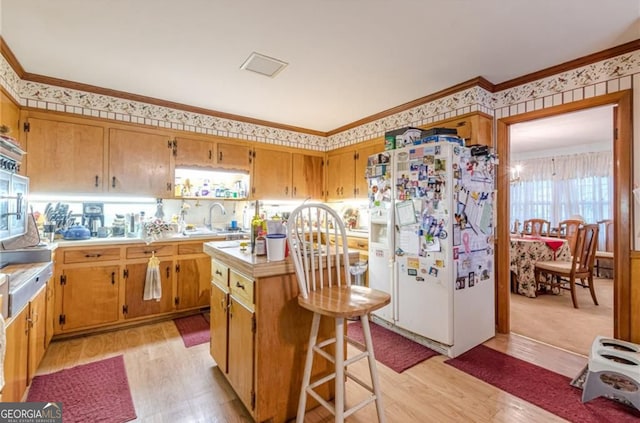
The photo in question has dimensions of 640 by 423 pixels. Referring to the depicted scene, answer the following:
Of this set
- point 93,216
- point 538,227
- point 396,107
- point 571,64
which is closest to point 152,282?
point 93,216

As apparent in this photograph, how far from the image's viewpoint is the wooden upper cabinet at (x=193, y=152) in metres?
3.56

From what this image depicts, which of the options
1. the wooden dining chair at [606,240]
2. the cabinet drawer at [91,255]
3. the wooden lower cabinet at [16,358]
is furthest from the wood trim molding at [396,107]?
the wooden dining chair at [606,240]

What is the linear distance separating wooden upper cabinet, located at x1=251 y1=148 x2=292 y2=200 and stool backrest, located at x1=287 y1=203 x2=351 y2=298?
250 centimetres

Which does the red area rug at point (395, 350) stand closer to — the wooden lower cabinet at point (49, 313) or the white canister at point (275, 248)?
the white canister at point (275, 248)

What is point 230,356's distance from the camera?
191 cm

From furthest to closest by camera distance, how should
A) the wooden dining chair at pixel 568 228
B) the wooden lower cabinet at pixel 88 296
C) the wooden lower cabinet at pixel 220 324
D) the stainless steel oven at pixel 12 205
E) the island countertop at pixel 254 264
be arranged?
the wooden dining chair at pixel 568 228 < the wooden lower cabinet at pixel 88 296 < the wooden lower cabinet at pixel 220 324 < the stainless steel oven at pixel 12 205 < the island countertop at pixel 254 264

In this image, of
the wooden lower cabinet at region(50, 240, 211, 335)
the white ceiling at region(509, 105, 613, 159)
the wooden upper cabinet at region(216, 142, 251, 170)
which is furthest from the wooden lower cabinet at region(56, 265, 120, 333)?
the white ceiling at region(509, 105, 613, 159)

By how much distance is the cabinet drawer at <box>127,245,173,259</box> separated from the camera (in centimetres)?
301

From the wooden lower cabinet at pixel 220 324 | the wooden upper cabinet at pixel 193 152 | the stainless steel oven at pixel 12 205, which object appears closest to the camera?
the stainless steel oven at pixel 12 205

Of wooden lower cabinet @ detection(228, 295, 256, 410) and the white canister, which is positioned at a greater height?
the white canister

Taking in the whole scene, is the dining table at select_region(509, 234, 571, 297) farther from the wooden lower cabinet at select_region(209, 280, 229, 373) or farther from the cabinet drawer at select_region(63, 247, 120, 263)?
the cabinet drawer at select_region(63, 247, 120, 263)

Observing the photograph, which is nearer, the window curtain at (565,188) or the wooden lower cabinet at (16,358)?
the wooden lower cabinet at (16,358)

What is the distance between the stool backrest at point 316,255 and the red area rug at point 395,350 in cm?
97

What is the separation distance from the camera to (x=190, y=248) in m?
3.32
